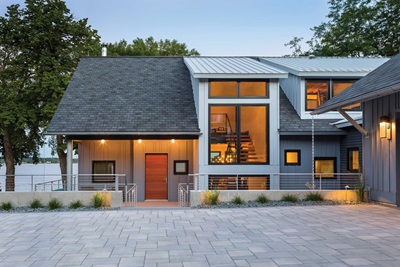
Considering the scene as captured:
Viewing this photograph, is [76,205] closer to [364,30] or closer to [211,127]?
[211,127]

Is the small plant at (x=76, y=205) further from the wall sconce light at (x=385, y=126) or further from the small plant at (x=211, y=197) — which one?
the wall sconce light at (x=385, y=126)

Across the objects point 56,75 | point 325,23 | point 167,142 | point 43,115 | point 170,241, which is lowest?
point 170,241

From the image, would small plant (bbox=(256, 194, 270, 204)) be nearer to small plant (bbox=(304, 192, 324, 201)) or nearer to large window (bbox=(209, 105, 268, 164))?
small plant (bbox=(304, 192, 324, 201))

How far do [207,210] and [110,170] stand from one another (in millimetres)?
6977

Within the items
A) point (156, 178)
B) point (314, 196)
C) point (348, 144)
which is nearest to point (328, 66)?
point (348, 144)

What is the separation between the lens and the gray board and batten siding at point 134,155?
1708 cm

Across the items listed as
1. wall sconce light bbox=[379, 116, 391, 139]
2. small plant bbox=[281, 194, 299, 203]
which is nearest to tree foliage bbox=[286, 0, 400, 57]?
wall sconce light bbox=[379, 116, 391, 139]

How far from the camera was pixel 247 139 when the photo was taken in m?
15.3

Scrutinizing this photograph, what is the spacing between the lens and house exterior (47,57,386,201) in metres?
15.3

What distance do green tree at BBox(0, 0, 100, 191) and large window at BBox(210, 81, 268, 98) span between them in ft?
32.4

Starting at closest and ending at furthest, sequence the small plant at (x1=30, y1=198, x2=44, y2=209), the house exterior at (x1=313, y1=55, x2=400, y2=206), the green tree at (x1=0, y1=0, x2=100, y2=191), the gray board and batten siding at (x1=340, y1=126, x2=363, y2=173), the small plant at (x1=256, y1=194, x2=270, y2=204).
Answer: the house exterior at (x1=313, y1=55, x2=400, y2=206)
the small plant at (x1=30, y1=198, x2=44, y2=209)
the small plant at (x1=256, y1=194, x2=270, y2=204)
the gray board and batten siding at (x1=340, y1=126, x2=363, y2=173)
the green tree at (x1=0, y1=0, x2=100, y2=191)

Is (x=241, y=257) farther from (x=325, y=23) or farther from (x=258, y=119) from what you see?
(x=325, y=23)

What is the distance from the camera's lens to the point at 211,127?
50.4 feet

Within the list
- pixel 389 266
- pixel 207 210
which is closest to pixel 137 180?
pixel 207 210
